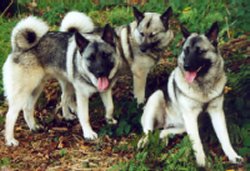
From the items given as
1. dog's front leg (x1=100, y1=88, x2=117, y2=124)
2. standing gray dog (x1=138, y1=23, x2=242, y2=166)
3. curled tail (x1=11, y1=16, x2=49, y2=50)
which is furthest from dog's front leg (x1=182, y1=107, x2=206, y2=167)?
curled tail (x1=11, y1=16, x2=49, y2=50)

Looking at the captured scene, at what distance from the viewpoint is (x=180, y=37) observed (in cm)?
932

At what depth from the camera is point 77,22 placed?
757cm

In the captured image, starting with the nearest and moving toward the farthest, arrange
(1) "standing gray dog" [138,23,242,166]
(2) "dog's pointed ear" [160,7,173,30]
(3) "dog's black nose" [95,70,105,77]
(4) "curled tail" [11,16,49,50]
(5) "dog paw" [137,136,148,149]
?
1. (1) "standing gray dog" [138,23,242,166]
2. (5) "dog paw" [137,136,148,149]
3. (3) "dog's black nose" [95,70,105,77]
4. (4) "curled tail" [11,16,49,50]
5. (2) "dog's pointed ear" [160,7,173,30]

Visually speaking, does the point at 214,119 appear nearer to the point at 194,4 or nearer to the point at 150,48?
the point at 150,48

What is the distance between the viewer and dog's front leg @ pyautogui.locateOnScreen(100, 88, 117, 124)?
23.3ft

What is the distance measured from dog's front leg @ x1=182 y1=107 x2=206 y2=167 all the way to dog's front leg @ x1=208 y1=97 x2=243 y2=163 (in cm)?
17

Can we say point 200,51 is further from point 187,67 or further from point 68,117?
point 68,117

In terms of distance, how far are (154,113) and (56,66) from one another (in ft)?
4.48

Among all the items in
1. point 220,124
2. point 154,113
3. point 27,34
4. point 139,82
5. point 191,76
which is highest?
point 27,34

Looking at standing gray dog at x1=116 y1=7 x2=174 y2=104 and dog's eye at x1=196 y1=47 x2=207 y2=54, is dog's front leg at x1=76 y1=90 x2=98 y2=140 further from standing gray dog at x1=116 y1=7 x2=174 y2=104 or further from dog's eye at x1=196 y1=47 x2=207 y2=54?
dog's eye at x1=196 y1=47 x2=207 y2=54

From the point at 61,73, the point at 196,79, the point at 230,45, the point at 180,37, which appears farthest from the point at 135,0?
the point at 196,79

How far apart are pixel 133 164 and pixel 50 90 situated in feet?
8.84

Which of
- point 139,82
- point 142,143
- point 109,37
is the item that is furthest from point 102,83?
point 139,82

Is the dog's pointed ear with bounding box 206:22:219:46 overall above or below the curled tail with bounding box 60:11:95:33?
below
